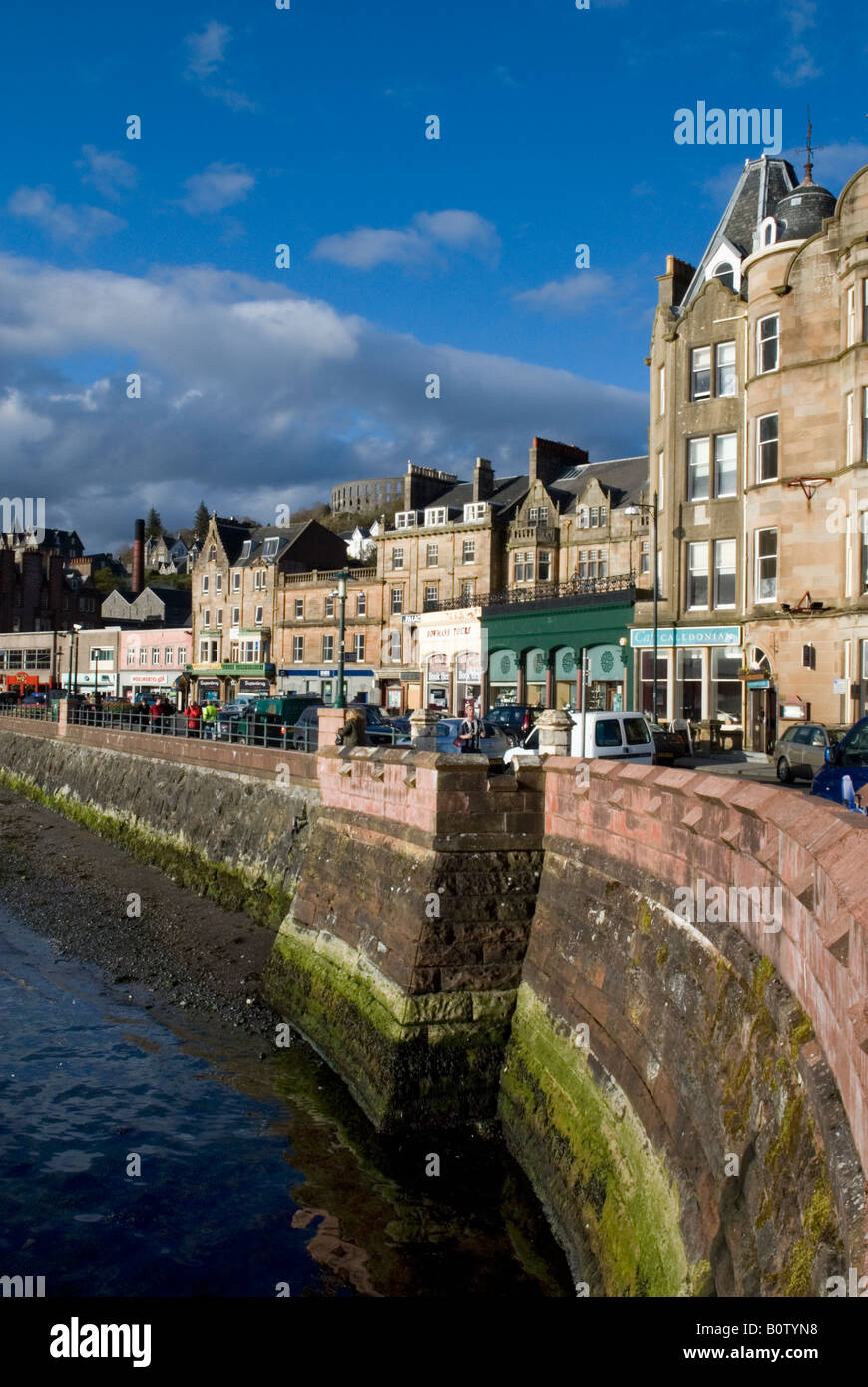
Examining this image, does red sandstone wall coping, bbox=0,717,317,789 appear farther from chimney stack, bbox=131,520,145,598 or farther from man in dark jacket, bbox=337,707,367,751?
chimney stack, bbox=131,520,145,598

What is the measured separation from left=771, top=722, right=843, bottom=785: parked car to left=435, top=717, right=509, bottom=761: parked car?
582 centimetres

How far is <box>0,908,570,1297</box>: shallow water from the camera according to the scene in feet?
28.6

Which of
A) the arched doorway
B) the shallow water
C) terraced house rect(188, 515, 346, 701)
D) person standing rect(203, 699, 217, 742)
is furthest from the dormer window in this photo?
terraced house rect(188, 515, 346, 701)

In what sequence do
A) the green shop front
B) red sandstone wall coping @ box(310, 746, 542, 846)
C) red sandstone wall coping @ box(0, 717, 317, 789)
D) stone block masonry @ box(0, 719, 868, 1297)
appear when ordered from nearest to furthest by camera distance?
1. stone block masonry @ box(0, 719, 868, 1297)
2. red sandstone wall coping @ box(310, 746, 542, 846)
3. red sandstone wall coping @ box(0, 717, 317, 789)
4. the green shop front

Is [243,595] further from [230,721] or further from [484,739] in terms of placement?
[484,739]

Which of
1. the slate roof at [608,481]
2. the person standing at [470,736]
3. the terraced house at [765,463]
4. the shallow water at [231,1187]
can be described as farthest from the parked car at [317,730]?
the slate roof at [608,481]

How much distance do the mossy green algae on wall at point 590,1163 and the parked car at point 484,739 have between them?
10.3 m

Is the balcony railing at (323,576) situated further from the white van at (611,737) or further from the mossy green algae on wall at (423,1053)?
the mossy green algae on wall at (423,1053)

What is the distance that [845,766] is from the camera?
632 inches

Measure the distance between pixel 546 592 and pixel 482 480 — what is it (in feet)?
37.9

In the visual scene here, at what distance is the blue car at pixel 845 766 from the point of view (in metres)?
15.0

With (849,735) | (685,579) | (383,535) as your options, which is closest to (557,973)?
(849,735)

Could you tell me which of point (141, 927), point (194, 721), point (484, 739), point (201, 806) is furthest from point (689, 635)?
point (141, 927)
